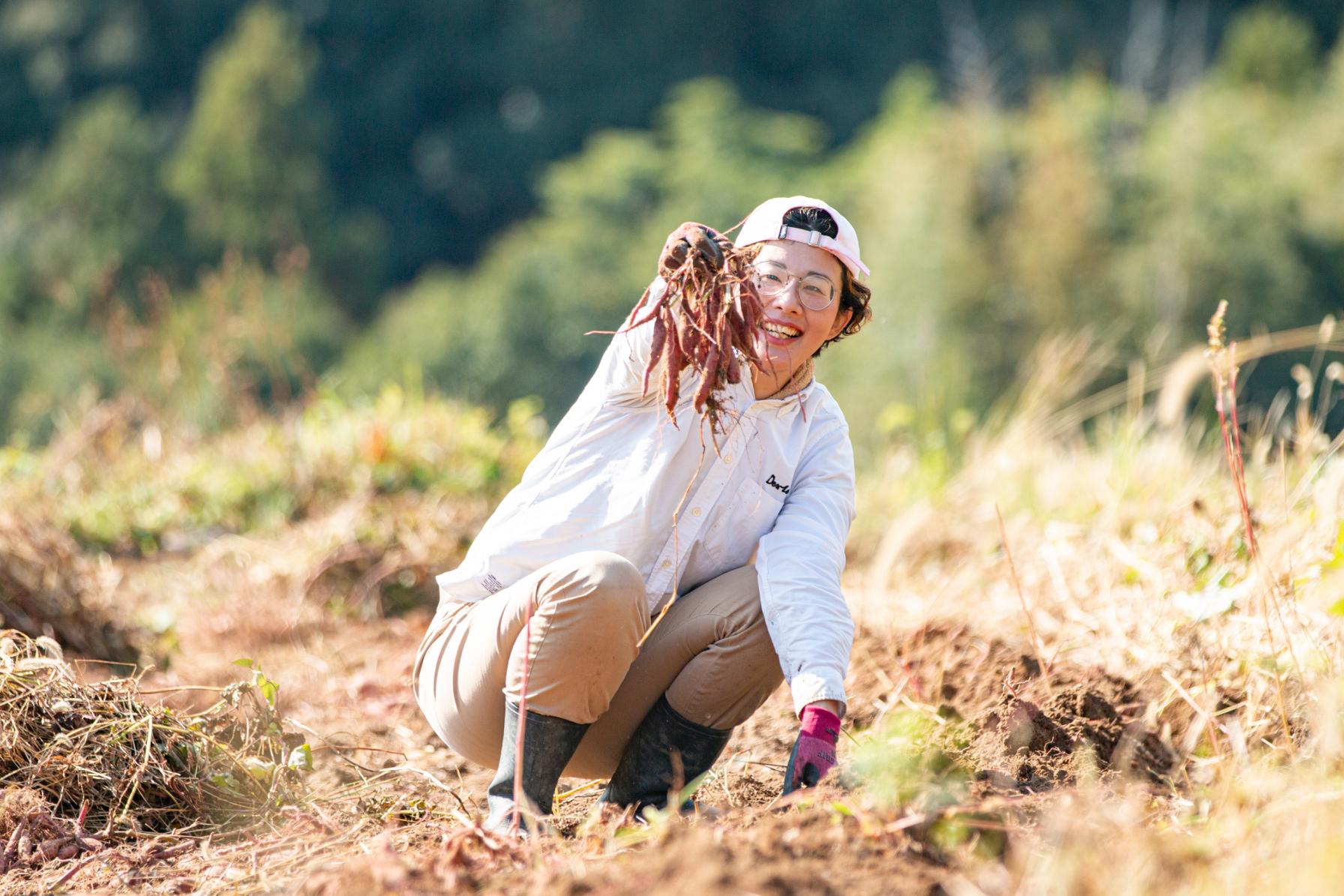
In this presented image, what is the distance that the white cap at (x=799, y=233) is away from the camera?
2.50 meters

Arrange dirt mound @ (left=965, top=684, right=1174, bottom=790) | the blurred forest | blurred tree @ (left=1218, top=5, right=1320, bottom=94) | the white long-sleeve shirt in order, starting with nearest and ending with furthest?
the white long-sleeve shirt
dirt mound @ (left=965, top=684, right=1174, bottom=790)
the blurred forest
blurred tree @ (left=1218, top=5, right=1320, bottom=94)

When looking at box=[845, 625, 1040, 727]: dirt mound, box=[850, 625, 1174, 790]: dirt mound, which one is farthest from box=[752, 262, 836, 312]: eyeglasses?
box=[845, 625, 1040, 727]: dirt mound

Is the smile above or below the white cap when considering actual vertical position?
below

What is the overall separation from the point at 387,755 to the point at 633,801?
99 centimetres

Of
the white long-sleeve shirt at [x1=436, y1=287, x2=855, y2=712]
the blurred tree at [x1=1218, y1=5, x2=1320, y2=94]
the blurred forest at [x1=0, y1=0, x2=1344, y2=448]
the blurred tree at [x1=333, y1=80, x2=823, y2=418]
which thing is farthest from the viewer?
the blurred tree at [x1=333, y1=80, x2=823, y2=418]

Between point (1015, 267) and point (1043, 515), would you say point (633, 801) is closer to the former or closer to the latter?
point (1043, 515)

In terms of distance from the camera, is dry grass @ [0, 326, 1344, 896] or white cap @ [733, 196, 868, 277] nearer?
dry grass @ [0, 326, 1344, 896]

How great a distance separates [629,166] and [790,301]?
31156 mm

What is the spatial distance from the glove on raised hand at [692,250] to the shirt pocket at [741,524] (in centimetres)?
47

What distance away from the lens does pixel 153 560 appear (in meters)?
5.95

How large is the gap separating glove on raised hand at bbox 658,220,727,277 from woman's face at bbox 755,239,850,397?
0.25 metres

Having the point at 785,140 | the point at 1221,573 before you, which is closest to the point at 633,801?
the point at 1221,573

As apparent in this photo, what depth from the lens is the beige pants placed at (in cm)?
227

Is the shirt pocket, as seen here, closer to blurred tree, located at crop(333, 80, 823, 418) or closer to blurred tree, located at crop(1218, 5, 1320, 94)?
blurred tree, located at crop(333, 80, 823, 418)
